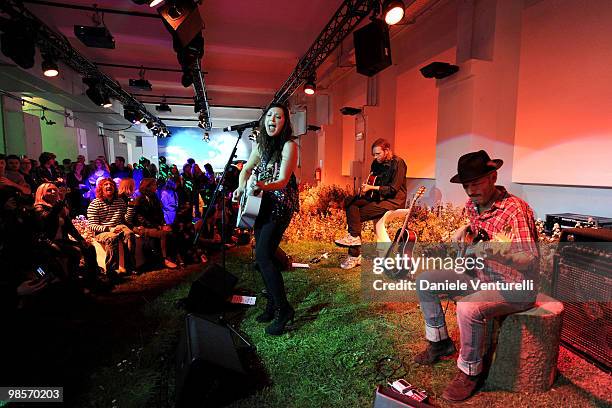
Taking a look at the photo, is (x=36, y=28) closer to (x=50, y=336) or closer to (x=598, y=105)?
(x=50, y=336)

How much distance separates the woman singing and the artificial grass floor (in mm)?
373

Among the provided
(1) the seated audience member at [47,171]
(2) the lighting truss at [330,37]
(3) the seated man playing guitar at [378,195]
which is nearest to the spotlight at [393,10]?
(2) the lighting truss at [330,37]

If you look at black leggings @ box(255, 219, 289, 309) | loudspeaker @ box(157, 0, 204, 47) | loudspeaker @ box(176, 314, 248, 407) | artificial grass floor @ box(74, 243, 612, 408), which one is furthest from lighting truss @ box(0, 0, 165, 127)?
loudspeaker @ box(176, 314, 248, 407)

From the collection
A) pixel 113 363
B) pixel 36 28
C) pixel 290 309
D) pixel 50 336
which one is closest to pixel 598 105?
pixel 290 309

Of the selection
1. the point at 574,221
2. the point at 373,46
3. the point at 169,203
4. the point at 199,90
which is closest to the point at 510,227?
the point at 574,221

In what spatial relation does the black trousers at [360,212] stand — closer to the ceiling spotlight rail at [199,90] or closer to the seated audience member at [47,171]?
the ceiling spotlight rail at [199,90]

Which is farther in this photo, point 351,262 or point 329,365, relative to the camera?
point 351,262

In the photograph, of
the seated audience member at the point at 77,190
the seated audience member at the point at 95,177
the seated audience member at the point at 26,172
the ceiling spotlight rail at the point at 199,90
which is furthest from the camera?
the ceiling spotlight rail at the point at 199,90

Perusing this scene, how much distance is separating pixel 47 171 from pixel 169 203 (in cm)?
419

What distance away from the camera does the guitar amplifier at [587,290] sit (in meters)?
2.17

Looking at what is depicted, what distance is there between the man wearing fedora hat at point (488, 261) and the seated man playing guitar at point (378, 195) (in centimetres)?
215

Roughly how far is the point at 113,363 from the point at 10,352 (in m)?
0.71

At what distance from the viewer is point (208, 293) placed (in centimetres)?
306

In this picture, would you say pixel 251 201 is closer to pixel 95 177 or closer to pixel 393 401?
pixel 393 401
